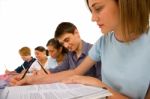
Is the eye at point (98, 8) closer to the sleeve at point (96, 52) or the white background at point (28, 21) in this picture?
the sleeve at point (96, 52)

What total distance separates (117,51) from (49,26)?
3367 millimetres

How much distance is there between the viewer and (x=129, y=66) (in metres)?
0.76

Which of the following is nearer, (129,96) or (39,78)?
(129,96)

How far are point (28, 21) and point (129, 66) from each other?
141 inches

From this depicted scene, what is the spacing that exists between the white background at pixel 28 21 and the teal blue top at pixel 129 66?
3280 millimetres

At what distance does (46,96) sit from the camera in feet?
2.04

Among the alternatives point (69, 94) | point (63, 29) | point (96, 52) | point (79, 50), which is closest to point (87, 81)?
point (69, 94)

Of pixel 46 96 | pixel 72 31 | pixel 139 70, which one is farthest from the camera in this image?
pixel 72 31

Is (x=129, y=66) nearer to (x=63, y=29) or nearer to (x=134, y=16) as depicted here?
(x=134, y=16)

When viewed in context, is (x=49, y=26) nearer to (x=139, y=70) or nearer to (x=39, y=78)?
(x=39, y=78)

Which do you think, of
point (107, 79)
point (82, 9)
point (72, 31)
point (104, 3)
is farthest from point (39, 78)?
point (82, 9)

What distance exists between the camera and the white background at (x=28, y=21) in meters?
4.11

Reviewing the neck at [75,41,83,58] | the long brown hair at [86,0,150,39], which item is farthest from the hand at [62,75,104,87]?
the neck at [75,41,83,58]

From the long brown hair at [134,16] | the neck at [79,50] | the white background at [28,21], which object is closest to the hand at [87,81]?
the long brown hair at [134,16]
